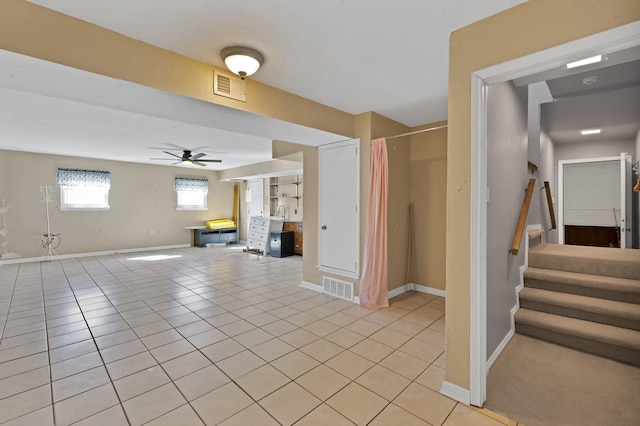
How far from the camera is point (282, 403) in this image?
1868 millimetres

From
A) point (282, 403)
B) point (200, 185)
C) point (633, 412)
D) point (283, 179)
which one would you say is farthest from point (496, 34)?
point (200, 185)

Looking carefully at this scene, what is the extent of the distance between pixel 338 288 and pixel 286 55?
2952mm

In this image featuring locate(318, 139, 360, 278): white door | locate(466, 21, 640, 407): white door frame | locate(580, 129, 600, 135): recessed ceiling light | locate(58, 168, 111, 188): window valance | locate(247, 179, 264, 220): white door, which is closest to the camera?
locate(466, 21, 640, 407): white door frame

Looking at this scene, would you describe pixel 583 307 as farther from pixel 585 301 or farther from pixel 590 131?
pixel 590 131

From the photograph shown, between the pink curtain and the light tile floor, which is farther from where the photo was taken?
the pink curtain

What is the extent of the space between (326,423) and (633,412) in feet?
6.28

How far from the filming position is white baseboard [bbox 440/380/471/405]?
6.16 ft

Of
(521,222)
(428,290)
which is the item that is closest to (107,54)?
(521,222)

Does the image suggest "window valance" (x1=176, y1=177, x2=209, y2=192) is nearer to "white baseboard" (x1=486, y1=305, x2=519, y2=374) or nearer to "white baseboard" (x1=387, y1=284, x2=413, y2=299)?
"white baseboard" (x1=387, y1=284, x2=413, y2=299)

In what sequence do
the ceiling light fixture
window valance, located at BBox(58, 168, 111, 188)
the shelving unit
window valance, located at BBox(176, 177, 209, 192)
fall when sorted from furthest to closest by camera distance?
window valance, located at BBox(176, 177, 209, 192), the shelving unit, window valance, located at BBox(58, 168, 111, 188), the ceiling light fixture

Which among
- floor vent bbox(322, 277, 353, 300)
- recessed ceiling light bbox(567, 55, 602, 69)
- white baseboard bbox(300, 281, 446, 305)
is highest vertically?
recessed ceiling light bbox(567, 55, 602, 69)

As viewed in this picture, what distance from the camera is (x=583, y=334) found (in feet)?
8.18

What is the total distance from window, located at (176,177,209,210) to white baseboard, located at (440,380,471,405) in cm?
840

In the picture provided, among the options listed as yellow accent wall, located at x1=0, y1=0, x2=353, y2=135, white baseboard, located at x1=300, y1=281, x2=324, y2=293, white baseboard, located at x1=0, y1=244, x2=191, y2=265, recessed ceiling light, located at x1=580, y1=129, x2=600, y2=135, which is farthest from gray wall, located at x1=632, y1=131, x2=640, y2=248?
white baseboard, located at x1=0, y1=244, x2=191, y2=265
